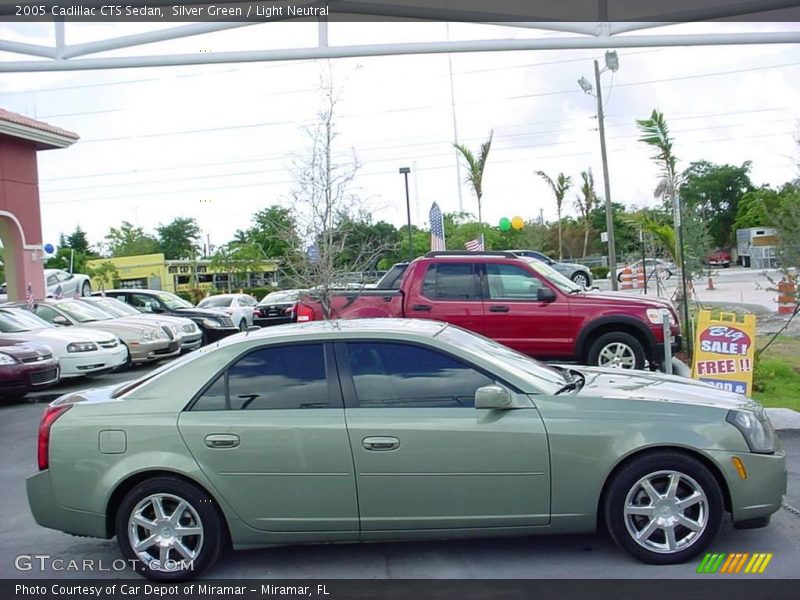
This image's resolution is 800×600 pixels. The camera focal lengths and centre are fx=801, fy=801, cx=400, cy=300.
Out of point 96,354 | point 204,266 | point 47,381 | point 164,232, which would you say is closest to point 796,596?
point 47,381

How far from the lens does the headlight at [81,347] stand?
45.3 feet

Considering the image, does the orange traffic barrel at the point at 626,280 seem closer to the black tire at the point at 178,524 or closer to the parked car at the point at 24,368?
the parked car at the point at 24,368

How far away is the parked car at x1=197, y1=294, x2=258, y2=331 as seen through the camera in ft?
74.5

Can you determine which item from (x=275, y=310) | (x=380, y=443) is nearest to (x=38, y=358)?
(x=275, y=310)

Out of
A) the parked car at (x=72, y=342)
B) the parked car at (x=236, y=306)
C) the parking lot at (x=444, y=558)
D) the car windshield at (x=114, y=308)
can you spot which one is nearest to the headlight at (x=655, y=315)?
the parking lot at (x=444, y=558)

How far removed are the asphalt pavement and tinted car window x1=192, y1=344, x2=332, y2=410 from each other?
1.06 meters

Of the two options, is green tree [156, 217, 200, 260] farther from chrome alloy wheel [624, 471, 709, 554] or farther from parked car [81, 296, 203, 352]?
chrome alloy wheel [624, 471, 709, 554]

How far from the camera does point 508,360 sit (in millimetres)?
5492

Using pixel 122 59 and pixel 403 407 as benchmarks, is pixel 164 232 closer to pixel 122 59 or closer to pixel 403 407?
pixel 122 59

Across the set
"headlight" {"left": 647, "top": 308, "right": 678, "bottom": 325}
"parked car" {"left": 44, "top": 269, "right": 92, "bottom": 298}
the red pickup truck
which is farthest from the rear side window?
"parked car" {"left": 44, "top": 269, "right": 92, "bottom": 298}

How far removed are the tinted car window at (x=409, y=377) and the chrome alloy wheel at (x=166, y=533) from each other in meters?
1.28

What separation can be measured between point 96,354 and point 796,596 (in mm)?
12205

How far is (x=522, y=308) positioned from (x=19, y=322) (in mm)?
9383

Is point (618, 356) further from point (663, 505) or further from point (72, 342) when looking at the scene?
point (72, 342)
